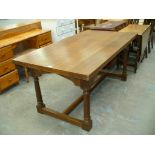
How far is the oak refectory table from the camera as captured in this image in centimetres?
183

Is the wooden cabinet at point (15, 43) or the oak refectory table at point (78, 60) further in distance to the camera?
the wooden cabinet at point (15, 43)

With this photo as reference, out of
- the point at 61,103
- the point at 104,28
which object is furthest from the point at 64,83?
the point at 104,28

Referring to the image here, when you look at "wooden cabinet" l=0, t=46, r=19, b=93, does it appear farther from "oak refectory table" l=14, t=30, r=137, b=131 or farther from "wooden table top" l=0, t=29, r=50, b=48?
"oak refectory table" l=14, t=30, r=137, b=131

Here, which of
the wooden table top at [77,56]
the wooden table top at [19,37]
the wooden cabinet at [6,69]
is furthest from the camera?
the wooden table top at [19,37]

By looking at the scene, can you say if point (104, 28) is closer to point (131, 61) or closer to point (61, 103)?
point (131, 61)

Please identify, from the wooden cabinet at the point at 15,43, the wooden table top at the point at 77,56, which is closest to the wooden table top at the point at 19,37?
the wooden cabinet at the point at 15,43

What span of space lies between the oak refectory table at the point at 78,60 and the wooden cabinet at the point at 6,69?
81 centimetres

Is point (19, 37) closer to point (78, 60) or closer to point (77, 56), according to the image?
point (77, 56)

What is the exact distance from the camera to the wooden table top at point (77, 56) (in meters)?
1.81

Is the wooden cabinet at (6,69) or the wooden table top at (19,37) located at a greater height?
the wooden table top at (19,37)

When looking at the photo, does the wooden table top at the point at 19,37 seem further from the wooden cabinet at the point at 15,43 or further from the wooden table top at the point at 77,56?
the wooden table top at the point at 77,56

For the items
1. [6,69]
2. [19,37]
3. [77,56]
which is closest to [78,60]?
[77,56]

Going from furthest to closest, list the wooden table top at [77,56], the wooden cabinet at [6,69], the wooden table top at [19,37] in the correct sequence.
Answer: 1. the wooden table top at [19,37]
2. the wooden cabinet at [6,69]
3. the wooden table top at [77,56]

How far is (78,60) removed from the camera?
6.55ft
